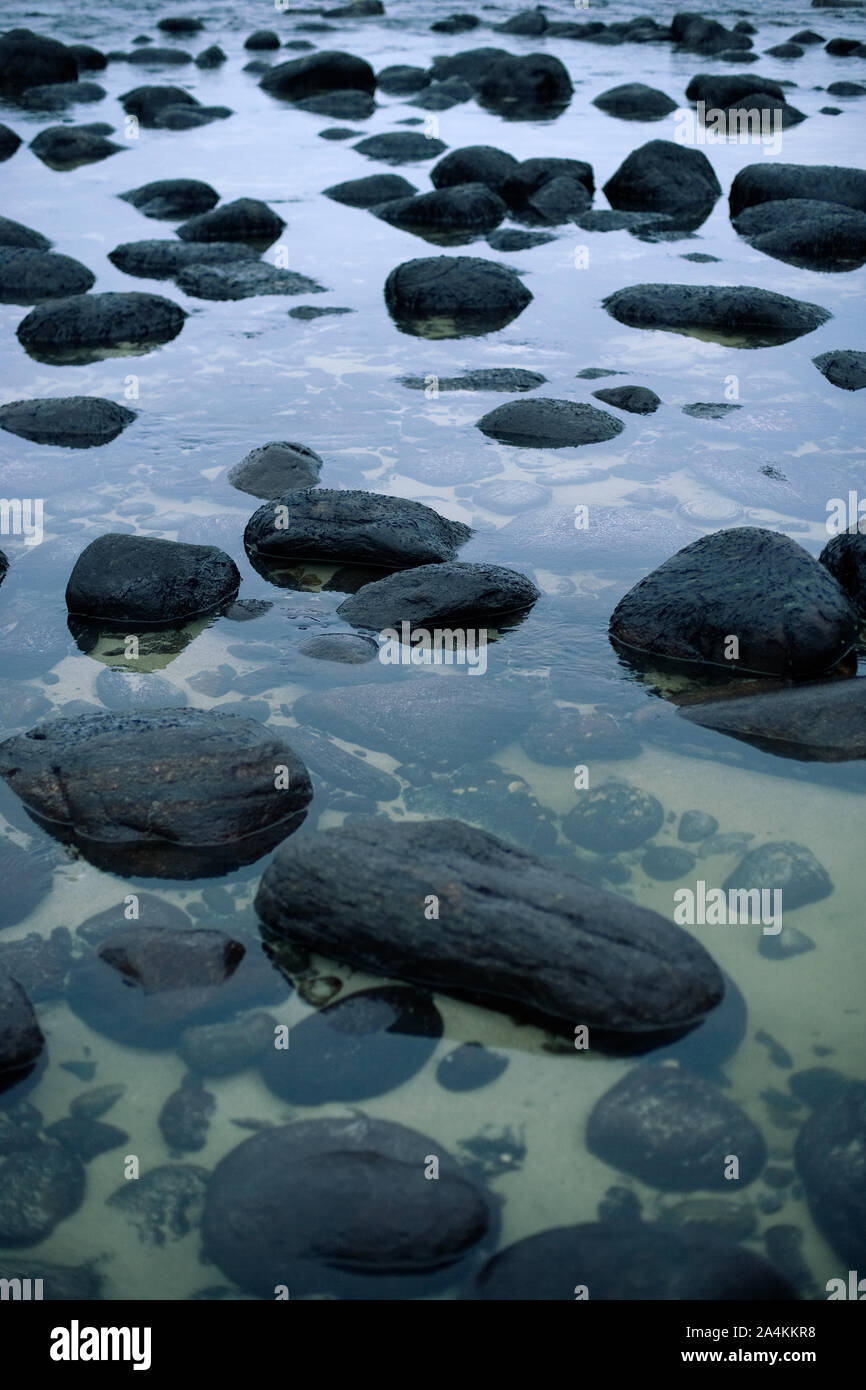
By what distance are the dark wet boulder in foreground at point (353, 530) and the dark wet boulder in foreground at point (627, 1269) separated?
351 centimetres

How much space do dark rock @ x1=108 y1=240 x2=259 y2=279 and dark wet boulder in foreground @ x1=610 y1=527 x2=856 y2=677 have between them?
6710 millimetres

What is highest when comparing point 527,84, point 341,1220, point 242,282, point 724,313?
point 527,84

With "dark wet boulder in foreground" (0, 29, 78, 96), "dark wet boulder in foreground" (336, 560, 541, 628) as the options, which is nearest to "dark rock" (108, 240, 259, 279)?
"dark wet boulder in foreground" (336, 560, 541, 628)

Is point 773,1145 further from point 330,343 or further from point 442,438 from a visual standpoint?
point 330,343

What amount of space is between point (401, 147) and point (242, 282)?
18.1ft

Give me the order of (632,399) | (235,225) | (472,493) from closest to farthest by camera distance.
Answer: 1. (472,493)
2. (632,399)
3. (235,225)

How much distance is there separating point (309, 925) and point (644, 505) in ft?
11.7

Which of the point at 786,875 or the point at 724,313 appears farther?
the point at 724,313

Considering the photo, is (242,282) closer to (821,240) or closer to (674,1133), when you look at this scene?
(821,240)

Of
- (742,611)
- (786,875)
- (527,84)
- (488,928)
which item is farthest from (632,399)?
(527,84)

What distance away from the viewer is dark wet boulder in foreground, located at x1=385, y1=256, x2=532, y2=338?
9491 mm

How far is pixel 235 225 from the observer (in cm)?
1149

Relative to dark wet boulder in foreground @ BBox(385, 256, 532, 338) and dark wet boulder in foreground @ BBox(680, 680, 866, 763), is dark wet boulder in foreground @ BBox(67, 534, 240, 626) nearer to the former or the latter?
dark wet boulder in foreground @ BBox(680, 680, 866, 763)

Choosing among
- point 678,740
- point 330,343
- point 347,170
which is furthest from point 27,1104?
point 347,170
